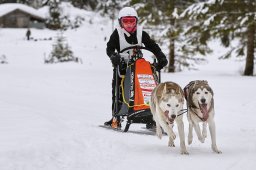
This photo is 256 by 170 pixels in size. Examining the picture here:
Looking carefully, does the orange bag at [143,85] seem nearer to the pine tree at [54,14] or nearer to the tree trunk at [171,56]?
the tree trunk at [171,56]

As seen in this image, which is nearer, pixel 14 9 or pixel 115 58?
pixel 115 58

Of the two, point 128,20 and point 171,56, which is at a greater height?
point 128,20

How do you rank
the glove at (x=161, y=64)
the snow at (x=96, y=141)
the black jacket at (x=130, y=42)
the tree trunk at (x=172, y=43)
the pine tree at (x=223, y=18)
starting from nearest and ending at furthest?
the snow at (x=96, y=141) < the glove at (x=161, y=64) < the black jacket at (x=130, y=42) < the pine tree at (x=223, y=18) < the tree trunk at (x=172, y=43)

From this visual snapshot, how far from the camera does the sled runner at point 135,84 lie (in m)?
7.41

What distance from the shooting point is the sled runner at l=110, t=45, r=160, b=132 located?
7406 mm

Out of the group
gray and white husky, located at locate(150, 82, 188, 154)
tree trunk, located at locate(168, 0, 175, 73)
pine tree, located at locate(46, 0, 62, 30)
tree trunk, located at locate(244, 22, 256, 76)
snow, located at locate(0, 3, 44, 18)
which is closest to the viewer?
gray and white husky, located at locate(150, 82, 188, 154)

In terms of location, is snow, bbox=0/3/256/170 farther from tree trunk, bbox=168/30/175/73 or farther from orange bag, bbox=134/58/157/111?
tree trunk, bbox=168/30/175/73

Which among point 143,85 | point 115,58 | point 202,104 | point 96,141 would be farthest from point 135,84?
point 202,104

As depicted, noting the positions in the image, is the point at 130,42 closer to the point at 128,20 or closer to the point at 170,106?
the point at 128,20

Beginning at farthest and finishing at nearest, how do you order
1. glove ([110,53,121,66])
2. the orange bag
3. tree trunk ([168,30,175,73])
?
tree trunk ([168,30,175,73])
glove ([110,53,121,66])
the orange bag

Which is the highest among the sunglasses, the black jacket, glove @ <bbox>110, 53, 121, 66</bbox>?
the sunglasses

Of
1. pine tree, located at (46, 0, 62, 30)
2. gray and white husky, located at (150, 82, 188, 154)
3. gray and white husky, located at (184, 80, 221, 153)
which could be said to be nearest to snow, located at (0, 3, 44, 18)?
pine tree, located at (46, 0, 62, 30)

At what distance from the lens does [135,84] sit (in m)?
7.48

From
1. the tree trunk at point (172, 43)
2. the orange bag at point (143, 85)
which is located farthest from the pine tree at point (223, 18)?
the orange bag at point (143, 85)
